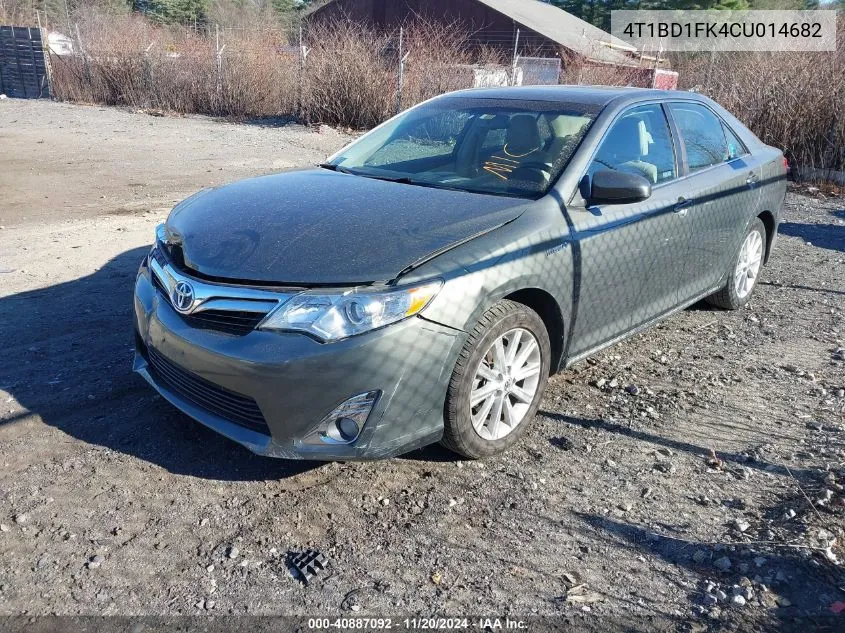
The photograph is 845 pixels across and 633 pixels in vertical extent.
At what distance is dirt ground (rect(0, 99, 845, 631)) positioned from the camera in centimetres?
265

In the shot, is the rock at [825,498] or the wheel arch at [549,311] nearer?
the rock at [825,498]

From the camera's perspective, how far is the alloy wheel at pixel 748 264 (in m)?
5.68

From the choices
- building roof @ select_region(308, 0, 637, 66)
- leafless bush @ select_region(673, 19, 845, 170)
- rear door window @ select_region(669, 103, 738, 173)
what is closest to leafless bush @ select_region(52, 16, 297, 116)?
building roof @ select_region(308, 0, 637, 66)

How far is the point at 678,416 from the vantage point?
4.14m

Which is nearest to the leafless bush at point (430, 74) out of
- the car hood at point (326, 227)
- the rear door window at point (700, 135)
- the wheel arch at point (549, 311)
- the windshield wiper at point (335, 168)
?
the rear door window at point (700, 135)

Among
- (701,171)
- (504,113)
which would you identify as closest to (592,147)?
(504,113)

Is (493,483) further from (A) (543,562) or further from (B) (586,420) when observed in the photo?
(B) (586,420)

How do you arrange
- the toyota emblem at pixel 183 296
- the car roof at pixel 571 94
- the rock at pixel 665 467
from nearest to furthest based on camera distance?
the toyota emblem at pixel 183 296, the rock at pixel 665 467, the car roof at pixel 571 94

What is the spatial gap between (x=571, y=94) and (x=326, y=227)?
2.02 meters

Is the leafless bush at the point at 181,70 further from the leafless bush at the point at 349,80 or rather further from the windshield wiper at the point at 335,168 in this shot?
the windshield wiper at the point at 335,168

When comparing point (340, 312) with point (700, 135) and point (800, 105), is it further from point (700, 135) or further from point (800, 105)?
point (800, 105)

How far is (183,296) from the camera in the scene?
3232mm

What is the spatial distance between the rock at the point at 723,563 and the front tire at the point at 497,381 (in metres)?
1.09

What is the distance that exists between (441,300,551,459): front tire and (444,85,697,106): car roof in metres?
1.61
